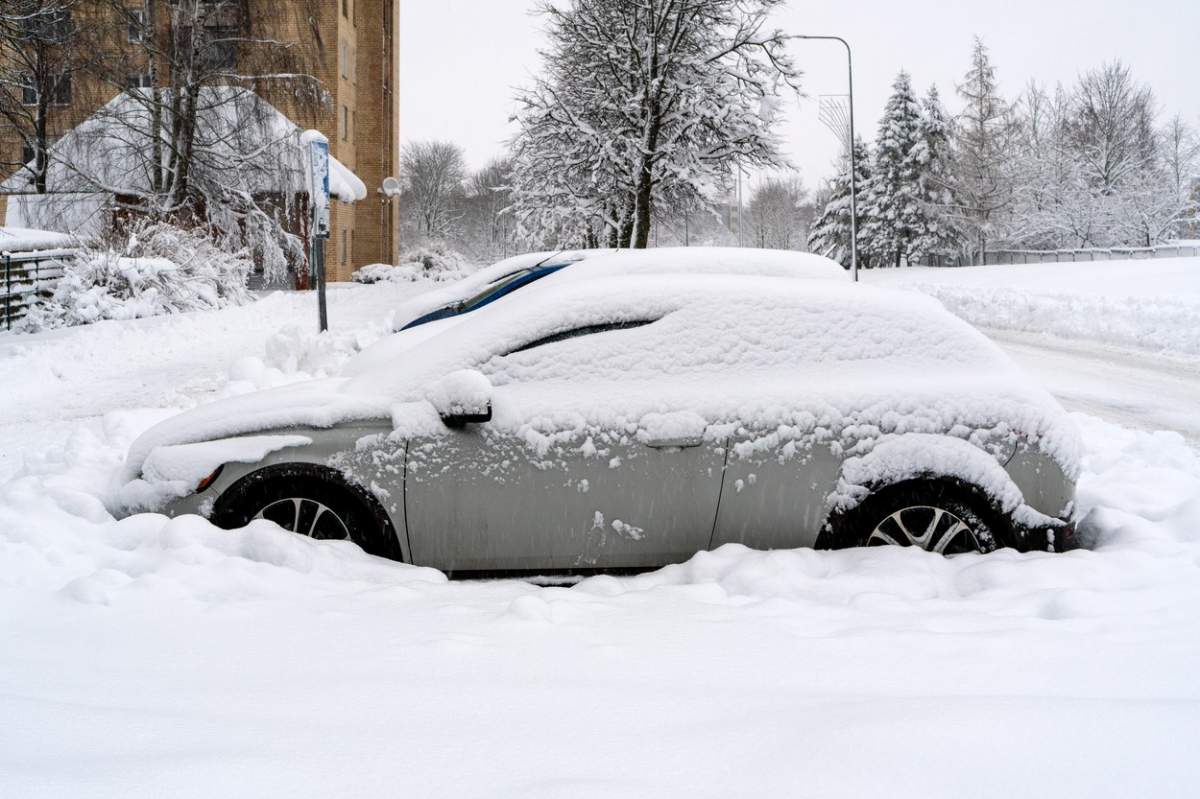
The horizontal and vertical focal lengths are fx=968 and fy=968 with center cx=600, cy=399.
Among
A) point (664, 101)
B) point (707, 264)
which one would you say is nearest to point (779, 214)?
point (664, 101)

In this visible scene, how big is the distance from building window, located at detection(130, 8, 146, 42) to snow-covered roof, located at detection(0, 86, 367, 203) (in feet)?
4.10

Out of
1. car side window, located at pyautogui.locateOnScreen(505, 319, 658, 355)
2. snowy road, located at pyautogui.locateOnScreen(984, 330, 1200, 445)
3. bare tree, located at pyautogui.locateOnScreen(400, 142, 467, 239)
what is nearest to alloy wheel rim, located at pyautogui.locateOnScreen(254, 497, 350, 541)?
car side window, located at pyautogui.locateOnScreen(505, 319, 658, 355)

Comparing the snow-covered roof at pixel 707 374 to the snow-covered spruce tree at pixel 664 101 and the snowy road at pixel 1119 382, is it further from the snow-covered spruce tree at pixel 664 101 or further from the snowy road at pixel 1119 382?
the snow-covered spruce tree at pixel 664 101

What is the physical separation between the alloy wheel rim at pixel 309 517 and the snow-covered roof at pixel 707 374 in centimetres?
35

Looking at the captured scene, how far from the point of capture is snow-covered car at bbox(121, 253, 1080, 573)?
13.5 feet

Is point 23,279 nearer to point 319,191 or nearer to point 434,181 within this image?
point 319,191

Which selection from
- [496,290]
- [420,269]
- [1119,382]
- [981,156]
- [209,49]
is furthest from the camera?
[981,156]

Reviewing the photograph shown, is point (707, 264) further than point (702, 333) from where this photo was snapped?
Yes

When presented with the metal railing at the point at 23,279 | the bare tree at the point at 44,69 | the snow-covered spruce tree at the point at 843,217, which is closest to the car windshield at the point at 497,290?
the bare tree at the point at 44,69

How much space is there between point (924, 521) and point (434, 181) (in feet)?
313

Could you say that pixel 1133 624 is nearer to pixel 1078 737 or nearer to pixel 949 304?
pixel 1078 737

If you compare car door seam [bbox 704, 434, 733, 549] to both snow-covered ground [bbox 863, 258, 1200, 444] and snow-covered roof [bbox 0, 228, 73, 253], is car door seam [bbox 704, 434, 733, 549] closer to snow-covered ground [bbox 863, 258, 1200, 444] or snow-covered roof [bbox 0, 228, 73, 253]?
snow-covered ground [bbox 863, 258, 1200, 444]

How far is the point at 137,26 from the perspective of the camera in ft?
76.2

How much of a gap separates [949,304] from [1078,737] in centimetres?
2563
